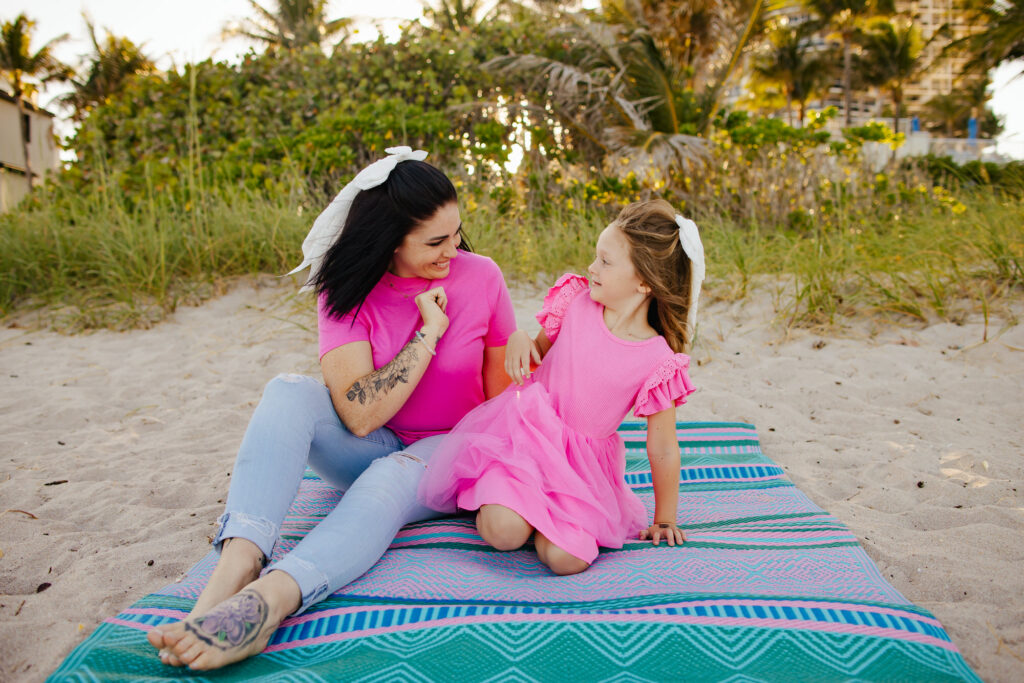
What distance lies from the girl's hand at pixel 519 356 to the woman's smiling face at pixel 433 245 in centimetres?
34

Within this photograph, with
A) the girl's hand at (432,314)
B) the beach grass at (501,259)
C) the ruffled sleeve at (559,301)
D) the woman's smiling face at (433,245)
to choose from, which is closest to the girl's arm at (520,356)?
the ruffled sleeve at (559,301)

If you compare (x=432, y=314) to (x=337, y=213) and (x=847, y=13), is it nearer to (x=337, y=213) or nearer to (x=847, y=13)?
(x=337, y=213)

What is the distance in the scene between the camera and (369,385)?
6.99ft

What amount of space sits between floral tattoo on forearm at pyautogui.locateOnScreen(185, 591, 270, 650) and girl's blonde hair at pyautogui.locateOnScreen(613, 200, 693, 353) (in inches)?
54.4

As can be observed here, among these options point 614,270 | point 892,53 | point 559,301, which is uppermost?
point 892,53

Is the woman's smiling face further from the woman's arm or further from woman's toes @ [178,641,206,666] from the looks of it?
woman's toes @ [178,641,206,666]

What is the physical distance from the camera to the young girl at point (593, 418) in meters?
1.95

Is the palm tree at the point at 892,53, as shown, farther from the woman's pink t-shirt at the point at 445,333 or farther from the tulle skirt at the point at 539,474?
the tulle skirt at the point at 539,474

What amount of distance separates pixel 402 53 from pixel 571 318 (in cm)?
612

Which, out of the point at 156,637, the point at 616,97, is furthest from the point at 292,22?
the point at 156,637

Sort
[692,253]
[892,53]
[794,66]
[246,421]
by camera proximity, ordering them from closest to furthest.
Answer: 1. [692,253]
2. [246,421]
3. [794,66]
4. [892,53]

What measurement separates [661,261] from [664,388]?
15.5 inches

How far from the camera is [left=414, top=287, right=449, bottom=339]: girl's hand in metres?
2.16

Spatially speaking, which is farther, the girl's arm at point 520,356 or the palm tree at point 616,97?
the palm tree at point 616,97
